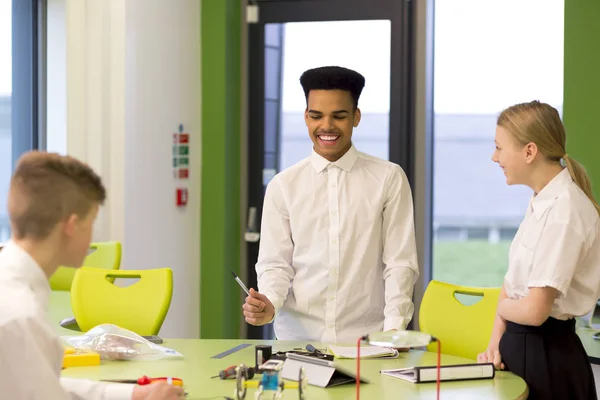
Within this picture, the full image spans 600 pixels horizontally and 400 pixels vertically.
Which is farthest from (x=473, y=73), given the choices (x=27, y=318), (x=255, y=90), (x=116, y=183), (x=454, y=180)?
(x=27, y=318)

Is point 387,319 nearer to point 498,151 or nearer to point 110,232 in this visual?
point 498,151

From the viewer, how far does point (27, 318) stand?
1685 millimetres

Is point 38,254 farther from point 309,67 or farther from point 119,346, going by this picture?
point 309,67

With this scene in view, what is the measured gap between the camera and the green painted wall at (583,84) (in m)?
4.89

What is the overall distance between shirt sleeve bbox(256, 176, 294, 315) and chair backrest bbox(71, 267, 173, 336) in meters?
0.68

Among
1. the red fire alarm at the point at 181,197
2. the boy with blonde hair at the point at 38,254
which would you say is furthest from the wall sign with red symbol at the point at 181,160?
the boy with blonde hair at the point at 38,254

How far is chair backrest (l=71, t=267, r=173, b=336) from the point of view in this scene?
3.79m

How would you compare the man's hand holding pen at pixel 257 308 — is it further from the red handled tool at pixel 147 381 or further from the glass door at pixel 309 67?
the glass door at pixel 309 67

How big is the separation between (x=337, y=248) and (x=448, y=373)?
813 millimetres

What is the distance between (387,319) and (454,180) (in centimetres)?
284

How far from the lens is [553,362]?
105 inches

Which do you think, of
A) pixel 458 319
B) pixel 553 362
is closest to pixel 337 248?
pixel 458 319

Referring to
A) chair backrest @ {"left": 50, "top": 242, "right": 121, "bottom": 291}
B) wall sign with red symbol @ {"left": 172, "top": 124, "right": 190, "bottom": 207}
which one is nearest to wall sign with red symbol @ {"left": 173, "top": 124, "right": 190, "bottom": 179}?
wall sign with red symbol @ {"left": 172, "top": 124, "right": 190, "bottom": 207}

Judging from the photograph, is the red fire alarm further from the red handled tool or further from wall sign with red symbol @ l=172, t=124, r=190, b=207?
the red handled tool
